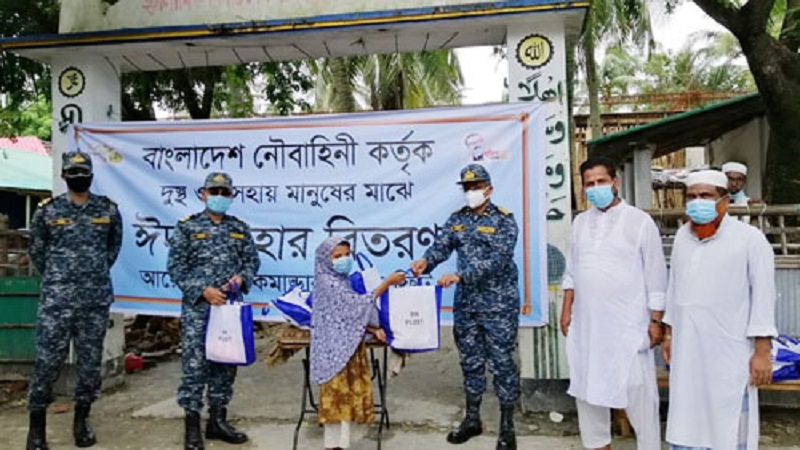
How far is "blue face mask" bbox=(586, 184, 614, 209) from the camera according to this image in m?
3.34

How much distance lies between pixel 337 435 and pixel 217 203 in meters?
1.55

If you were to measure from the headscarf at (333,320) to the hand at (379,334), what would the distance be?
0.09m

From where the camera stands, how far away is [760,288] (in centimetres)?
280

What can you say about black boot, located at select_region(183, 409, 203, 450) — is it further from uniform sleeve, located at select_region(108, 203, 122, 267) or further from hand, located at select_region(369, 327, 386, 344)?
hand, located at select_region(369, 327, 386, 344)

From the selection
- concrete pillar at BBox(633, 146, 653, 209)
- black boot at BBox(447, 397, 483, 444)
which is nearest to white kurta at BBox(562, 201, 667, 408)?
black boot at BBox(447, 397, 483, 444)

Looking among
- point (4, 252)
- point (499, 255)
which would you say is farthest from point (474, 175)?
point (4, 252)

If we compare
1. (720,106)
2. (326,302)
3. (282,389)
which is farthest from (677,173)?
(326,302)

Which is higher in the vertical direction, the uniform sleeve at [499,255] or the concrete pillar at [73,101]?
the concrete pillar at [73,101]

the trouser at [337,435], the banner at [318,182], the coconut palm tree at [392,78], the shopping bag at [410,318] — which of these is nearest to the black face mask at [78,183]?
the banner at [318,182]

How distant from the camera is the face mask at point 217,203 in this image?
4.01 metres

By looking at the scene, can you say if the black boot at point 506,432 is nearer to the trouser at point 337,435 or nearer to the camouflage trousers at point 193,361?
the trouser at point 337,435

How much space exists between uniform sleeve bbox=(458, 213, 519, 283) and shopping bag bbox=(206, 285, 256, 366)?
129 centimetres

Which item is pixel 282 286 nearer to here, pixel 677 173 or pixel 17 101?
pixel 17 101

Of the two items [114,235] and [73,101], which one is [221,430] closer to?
[114,235]
